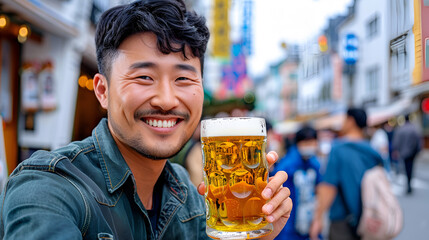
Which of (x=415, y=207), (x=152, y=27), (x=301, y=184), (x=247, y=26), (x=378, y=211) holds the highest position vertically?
(x=247, y=26)

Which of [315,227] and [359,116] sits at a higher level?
[359,116]

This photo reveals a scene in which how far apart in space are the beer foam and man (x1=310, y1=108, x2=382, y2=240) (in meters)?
2.43

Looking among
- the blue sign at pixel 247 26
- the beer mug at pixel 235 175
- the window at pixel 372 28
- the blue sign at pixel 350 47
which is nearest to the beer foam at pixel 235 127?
A: the beer mug at pixel 235 175

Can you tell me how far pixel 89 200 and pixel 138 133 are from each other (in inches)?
13.3

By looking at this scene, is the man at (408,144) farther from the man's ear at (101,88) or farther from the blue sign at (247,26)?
the man's ear at (101,88)

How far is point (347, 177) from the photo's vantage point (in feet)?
11.7

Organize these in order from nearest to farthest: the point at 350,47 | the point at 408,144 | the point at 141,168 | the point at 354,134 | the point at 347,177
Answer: the point at 141,168 → the point at 347,177 → the point at 354,134 → the point at 408,144 → the point at 350,47

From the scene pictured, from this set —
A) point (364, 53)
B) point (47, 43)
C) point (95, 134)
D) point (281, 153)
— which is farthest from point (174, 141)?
point (364, 53)

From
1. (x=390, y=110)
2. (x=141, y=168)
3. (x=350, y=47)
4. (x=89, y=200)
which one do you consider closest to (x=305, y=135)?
(x=141, y=168)

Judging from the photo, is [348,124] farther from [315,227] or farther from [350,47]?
[350,47]

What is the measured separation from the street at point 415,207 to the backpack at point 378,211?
2.48m

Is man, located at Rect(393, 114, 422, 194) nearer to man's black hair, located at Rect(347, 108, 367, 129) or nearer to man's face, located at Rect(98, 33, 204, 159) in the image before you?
man's black hair, located at Rect(347, 108, 367, 129)

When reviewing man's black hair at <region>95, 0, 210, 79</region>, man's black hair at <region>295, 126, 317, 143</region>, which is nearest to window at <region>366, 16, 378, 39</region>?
man's black hair at <region>295, 126, 317, 143</region>

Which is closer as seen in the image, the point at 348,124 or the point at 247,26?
the point at 348,124
